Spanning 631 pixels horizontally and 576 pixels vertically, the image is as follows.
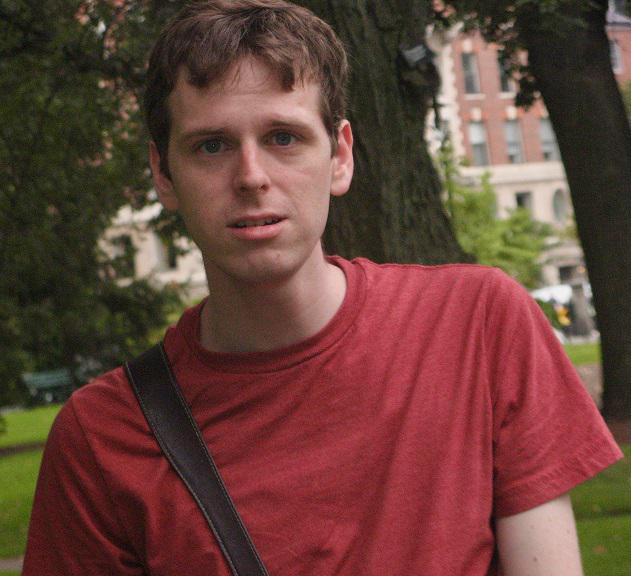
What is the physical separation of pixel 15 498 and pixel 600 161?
271 inches

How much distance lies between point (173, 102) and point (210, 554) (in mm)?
813

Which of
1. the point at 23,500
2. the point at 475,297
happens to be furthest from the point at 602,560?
the point at 23,500

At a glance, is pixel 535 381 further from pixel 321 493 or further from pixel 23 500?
pixel 23 500

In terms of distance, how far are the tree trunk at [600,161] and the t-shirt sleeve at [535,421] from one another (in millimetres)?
11043

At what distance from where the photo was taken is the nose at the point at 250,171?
2.17 meters

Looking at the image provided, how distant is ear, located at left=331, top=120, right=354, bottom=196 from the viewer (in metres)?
2.44

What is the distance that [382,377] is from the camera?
7.09 ft

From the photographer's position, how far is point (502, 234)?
151 feet

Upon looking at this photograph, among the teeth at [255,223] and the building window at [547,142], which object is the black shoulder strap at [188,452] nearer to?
the teeth at [255,223]

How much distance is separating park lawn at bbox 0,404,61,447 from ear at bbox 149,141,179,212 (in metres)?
18.1

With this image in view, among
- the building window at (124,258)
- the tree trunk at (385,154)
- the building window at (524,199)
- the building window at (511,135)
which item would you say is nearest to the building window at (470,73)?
the building window at (511,135)

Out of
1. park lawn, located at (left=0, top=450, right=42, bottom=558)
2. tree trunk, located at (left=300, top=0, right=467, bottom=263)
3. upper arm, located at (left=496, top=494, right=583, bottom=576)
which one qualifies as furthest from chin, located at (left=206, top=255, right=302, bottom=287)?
park lawn, located at (left=0, top=450, right=42, bottom=558)

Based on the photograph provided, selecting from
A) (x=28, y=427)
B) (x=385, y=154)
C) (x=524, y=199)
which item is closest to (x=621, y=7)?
(x=385, y=154)

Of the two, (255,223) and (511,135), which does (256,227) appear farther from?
(511,135)
